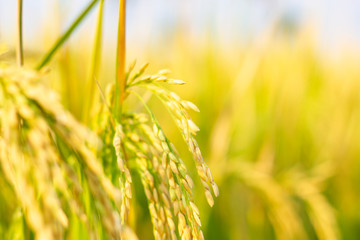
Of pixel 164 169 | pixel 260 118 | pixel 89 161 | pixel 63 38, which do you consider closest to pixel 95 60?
pixel 63 38

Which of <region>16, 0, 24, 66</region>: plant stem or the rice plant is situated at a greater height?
<region>16, 0, 24, 66</region>: plant stem

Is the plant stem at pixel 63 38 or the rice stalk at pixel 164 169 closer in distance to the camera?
the rice stalk at pixel 164 169

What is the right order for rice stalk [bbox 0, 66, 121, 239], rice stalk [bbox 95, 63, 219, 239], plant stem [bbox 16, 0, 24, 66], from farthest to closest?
plant stem [bbox 16, 0, 24, 66]
rice stalk [bbox 95, 63, 219, 239]
rice stalk [bbox 0, 66, 121, 239]

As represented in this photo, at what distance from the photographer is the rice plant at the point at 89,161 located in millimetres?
317

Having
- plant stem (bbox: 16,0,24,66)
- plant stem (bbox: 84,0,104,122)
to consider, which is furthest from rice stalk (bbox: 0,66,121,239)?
plant stem (bbox: 84,0,104,122)

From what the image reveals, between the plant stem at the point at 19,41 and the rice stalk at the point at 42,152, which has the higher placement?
the plant stem at the point at 19,41

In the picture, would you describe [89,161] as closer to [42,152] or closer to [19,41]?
[42,152]

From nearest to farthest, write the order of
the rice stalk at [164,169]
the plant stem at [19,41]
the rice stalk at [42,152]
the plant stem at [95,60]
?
the rice stalk at [42,152] → the rice stalk at [164,169] → the plant stem at [19,41] → the plant stem at [95,60]

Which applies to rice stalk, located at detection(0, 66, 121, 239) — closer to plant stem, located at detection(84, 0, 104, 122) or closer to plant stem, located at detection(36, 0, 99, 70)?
plant stem, located at detection(36, 0, 99, 70)

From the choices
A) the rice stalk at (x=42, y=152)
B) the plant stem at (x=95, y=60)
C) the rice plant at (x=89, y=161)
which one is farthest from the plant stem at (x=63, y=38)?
the rice stalk at (x=42, y=152)

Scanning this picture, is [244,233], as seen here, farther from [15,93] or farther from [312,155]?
[15,93]

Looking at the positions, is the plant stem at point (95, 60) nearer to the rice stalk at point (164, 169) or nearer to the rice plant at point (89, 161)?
the rice plant at point (89, 161)

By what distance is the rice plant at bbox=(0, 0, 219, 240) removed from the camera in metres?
0.32

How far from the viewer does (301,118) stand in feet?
8.83
